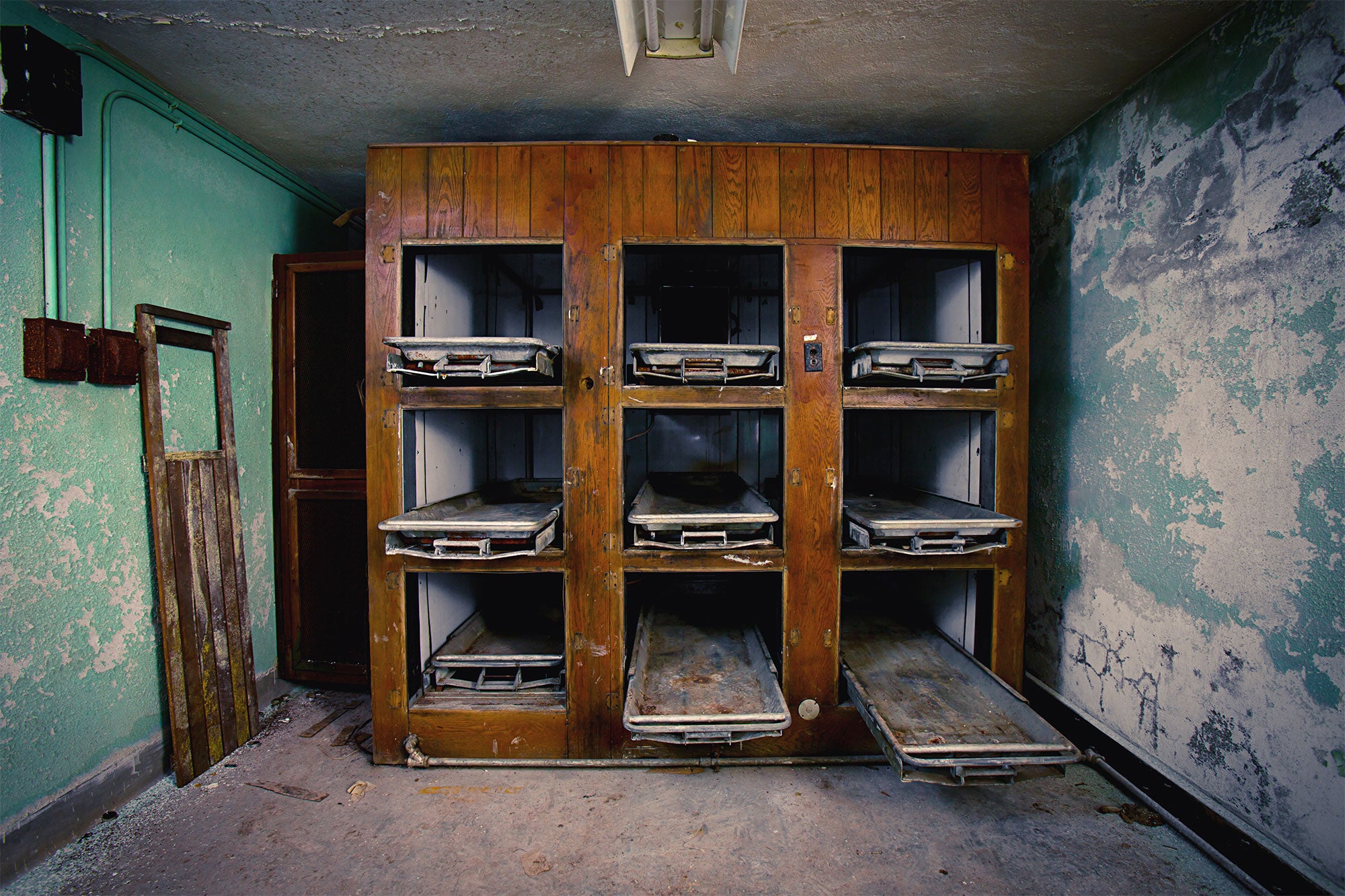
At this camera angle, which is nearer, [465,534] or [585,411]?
[465,534]

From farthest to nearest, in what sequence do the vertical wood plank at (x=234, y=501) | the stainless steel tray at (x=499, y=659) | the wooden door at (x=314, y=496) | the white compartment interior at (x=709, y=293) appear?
the white compartment interior at (x=709, y=293) → the wooden door at (x=314, y=496) → the vertical wood plank at (x=234, y=501) → the stainless steel tray at (x=499, y=659)

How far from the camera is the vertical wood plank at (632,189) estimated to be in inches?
85.7

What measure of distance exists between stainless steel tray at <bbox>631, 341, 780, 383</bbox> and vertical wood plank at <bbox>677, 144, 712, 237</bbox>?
522mm

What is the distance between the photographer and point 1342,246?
1.49 meters

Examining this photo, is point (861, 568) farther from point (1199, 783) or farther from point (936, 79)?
point (936, 79)

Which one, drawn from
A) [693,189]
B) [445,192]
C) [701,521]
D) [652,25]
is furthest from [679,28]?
[701,521]

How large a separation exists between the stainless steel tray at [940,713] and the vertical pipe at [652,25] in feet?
7.64

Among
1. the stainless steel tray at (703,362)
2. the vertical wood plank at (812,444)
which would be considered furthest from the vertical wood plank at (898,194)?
the stainless steel tray at (703,362)

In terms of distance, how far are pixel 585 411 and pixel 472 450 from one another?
113 centimetres

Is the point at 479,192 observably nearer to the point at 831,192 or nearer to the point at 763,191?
the point at 763,191

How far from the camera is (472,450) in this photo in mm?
2979

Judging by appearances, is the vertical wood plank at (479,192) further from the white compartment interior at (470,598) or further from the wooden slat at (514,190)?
the white compartment interior at (470,598)

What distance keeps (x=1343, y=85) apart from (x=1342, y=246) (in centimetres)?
46

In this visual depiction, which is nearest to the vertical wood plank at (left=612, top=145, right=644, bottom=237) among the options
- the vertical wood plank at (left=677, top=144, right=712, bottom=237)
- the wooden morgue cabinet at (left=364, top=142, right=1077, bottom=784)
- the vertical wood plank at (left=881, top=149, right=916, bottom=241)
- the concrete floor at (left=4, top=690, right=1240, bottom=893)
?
the wooden morgue cabinet at (left=364, top=142, right=1077, bottom=784)
